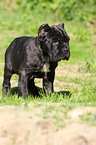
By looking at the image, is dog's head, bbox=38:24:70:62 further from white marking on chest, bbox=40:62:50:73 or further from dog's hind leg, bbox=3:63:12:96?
dog's hind leg, bbox=3:63:12:96

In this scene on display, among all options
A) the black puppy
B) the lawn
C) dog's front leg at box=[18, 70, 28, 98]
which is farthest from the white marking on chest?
the lawn

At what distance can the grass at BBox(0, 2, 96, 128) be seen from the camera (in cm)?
394

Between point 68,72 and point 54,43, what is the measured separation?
10.0 feet

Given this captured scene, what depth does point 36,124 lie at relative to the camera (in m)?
3.42

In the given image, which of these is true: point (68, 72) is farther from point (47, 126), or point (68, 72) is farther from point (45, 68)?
point (47, 126)

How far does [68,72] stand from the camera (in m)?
7.87

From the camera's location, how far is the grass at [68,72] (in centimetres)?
394

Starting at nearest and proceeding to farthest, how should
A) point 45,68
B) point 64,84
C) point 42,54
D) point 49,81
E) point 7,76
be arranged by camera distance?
point 42,54 < point 45,68 < point 49,81 < point 7,76 < point 64,84

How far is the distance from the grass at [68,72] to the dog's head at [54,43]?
2.06ft

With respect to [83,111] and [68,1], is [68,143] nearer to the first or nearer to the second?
[83,111]

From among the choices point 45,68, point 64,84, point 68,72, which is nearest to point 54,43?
point 45,68

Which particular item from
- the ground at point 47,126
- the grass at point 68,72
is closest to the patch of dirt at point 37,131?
the ground at point 47,126

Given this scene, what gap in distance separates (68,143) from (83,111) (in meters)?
0.58

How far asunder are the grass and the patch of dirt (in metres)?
0.11
